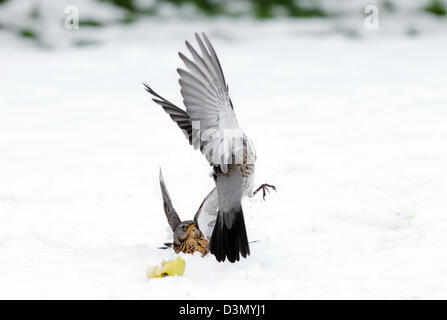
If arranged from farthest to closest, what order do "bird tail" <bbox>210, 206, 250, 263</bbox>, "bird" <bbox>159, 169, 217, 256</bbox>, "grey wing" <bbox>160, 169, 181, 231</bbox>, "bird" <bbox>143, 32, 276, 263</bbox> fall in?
"grey wing" <bbox>160, 169, 181, 231</bbox>
"bird" <bbox>159, 169, 217, 256</bbox>
"bird tail" <bbox>210, 206, 250, 263</bbox>
"bird" <bbox>143, 32, 276, 263</bbox>

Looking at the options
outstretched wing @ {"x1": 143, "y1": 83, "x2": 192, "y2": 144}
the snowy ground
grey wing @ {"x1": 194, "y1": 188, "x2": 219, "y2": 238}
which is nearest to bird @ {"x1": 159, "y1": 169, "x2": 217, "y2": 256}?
grey wing @ {"x1": 194, "y1": 188, "x2": 219, "y2": 238}

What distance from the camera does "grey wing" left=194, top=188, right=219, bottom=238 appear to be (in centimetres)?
351

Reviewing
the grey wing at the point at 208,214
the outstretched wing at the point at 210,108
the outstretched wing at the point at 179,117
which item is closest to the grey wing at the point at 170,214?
the grey wing at the point at 208,214

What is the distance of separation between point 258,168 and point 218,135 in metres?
2.37

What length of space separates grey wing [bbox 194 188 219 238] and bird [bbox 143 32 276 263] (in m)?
0.21

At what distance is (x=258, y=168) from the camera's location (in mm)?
5477

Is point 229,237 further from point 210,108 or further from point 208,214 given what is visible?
point 210,108

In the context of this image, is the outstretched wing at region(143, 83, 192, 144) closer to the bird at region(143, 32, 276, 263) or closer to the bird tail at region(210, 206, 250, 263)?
the bird at region(143, 32, 276, 263)

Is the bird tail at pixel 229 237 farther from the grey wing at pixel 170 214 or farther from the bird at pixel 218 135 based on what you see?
the grey wing at pixel 170 214

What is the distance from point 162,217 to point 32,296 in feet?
5.04

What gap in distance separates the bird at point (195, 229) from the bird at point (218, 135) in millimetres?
153
